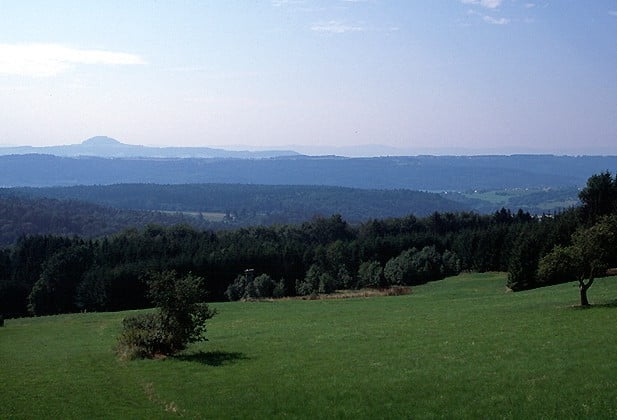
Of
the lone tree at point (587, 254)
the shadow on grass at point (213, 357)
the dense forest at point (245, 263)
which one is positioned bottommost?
the dense forest at point (245, 263)

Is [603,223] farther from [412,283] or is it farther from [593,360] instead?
[412,283]

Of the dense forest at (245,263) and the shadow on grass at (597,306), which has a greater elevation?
the shadow on grass at (597,306)

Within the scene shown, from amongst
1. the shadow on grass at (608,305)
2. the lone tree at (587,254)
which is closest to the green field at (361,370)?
the shadow on grass at (608,305)

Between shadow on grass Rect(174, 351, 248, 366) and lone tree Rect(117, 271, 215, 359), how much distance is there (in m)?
1.24

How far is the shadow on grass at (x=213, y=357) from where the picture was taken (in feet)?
111

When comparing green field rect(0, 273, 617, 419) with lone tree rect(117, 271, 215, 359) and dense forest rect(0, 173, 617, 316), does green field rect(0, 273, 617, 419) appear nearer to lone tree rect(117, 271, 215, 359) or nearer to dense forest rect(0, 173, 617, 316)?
lone tree rect(117, 271, 215, 359)

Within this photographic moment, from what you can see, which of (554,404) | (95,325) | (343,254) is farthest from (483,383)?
(343,254)

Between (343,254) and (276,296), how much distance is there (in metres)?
20.5

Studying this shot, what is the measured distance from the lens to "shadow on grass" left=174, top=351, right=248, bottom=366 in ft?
111

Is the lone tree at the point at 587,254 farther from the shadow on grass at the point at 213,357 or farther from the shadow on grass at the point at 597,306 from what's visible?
the shadow on grass at the point at 213,357

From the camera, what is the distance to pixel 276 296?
9431cm

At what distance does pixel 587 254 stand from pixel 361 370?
18872 mm

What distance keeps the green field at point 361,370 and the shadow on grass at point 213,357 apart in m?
0.10

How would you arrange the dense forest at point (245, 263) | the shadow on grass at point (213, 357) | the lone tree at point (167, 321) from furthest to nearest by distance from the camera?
1. the dense forest at point (245, 263)
2. the lone tree at point (167, 321)
3. the shadow on grass at point (213, 357)
